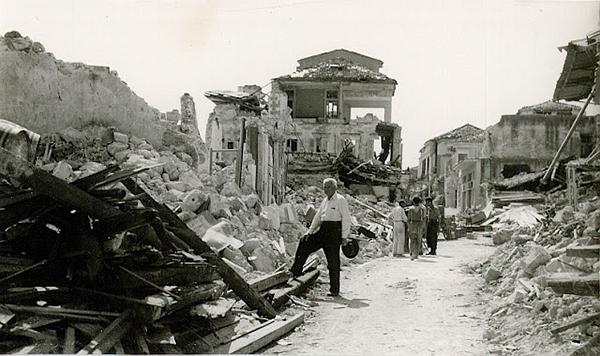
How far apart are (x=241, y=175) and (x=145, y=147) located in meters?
1.82

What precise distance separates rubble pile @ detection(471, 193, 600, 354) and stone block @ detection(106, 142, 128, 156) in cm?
567

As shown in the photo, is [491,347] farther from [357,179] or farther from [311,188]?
[357,179]

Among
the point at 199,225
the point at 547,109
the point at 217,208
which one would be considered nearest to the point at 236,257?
the point at 199,225

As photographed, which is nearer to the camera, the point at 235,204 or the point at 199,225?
the point at 199,225

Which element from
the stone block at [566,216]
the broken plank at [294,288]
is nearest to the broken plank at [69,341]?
the broken plank at [294,288]

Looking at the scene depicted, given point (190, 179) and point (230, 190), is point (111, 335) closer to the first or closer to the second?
point (190, 179)

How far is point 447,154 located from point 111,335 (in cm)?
3108

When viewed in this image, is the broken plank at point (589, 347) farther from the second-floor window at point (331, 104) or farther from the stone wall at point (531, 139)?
the second-floor window at point (331, 104)

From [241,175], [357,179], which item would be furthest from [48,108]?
[357,179]

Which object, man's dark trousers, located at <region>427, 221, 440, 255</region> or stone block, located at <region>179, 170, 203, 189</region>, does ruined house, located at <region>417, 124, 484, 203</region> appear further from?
stone block, located at <region>179, 170, 203, 189</region>

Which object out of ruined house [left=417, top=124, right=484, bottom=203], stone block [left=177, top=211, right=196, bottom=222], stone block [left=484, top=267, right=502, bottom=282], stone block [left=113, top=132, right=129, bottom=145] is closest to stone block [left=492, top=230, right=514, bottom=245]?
stone block [left=484, top=267, right=502, bottom=282]

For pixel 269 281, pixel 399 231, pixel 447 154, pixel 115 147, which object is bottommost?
pixel 399 231

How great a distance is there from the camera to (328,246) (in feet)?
21.2

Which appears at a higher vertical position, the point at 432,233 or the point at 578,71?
the point at 578,71
